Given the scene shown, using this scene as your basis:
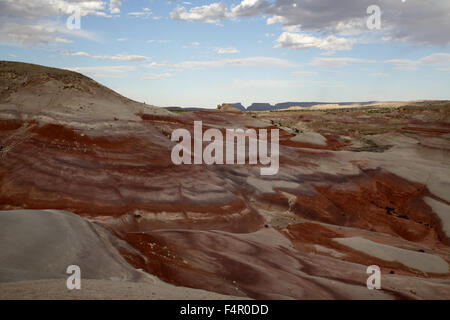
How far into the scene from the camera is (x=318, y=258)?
1611 cm

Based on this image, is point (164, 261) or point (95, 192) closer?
point (164, 261)

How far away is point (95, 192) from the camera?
1819 centimetres

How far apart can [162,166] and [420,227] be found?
2044 centimetres

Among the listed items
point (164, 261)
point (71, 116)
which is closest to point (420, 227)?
point (164, 261)

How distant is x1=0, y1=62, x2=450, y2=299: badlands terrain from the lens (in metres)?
9.75

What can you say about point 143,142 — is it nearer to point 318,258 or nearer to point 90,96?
point 90,96

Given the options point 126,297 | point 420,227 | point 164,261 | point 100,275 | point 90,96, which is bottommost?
point 420,227

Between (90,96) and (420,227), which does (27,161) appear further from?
(420,227)

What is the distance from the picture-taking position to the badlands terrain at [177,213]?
975cm

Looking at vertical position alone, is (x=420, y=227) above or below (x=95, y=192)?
below

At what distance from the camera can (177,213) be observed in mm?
19125
